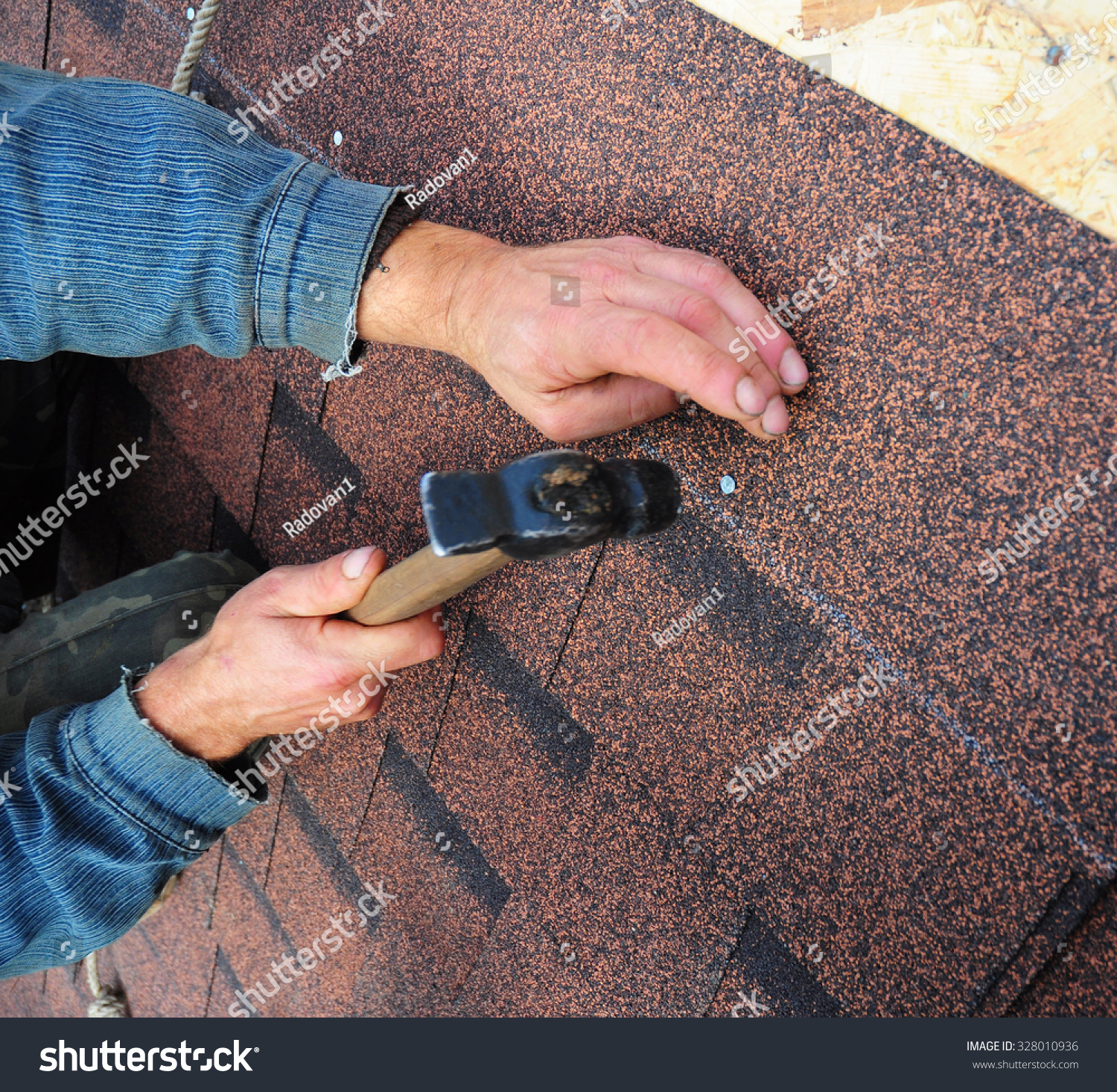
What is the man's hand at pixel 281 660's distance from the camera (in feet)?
5.21

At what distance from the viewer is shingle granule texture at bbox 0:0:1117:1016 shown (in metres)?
1.18

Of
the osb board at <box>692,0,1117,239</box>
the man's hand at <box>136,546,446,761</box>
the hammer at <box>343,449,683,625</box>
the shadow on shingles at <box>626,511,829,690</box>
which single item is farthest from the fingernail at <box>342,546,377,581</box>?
the osb board at <box>692,0,1117,239</box>

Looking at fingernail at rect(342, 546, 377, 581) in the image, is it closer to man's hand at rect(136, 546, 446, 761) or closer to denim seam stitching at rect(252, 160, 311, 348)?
man's hand at rect(136, 546, 446, 761)

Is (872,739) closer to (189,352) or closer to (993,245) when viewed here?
(993,245)

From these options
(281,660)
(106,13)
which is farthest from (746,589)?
(106,13)

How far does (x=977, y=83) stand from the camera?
3.78 feet

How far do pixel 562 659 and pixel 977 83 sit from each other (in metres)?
1.20

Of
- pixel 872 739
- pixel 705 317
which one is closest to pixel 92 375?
pixel 705 317

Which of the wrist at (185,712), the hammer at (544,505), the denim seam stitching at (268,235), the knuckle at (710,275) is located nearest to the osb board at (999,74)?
the knuckle at (710,275)

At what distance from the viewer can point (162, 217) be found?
169 centimetres

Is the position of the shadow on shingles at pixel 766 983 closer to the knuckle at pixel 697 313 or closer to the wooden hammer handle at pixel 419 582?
the wooden hammer handle at pixel 419 582

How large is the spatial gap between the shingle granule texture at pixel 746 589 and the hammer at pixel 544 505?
336 mm

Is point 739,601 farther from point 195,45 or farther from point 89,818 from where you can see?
point 195,45

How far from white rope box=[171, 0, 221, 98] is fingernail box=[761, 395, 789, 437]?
1.67 meters
